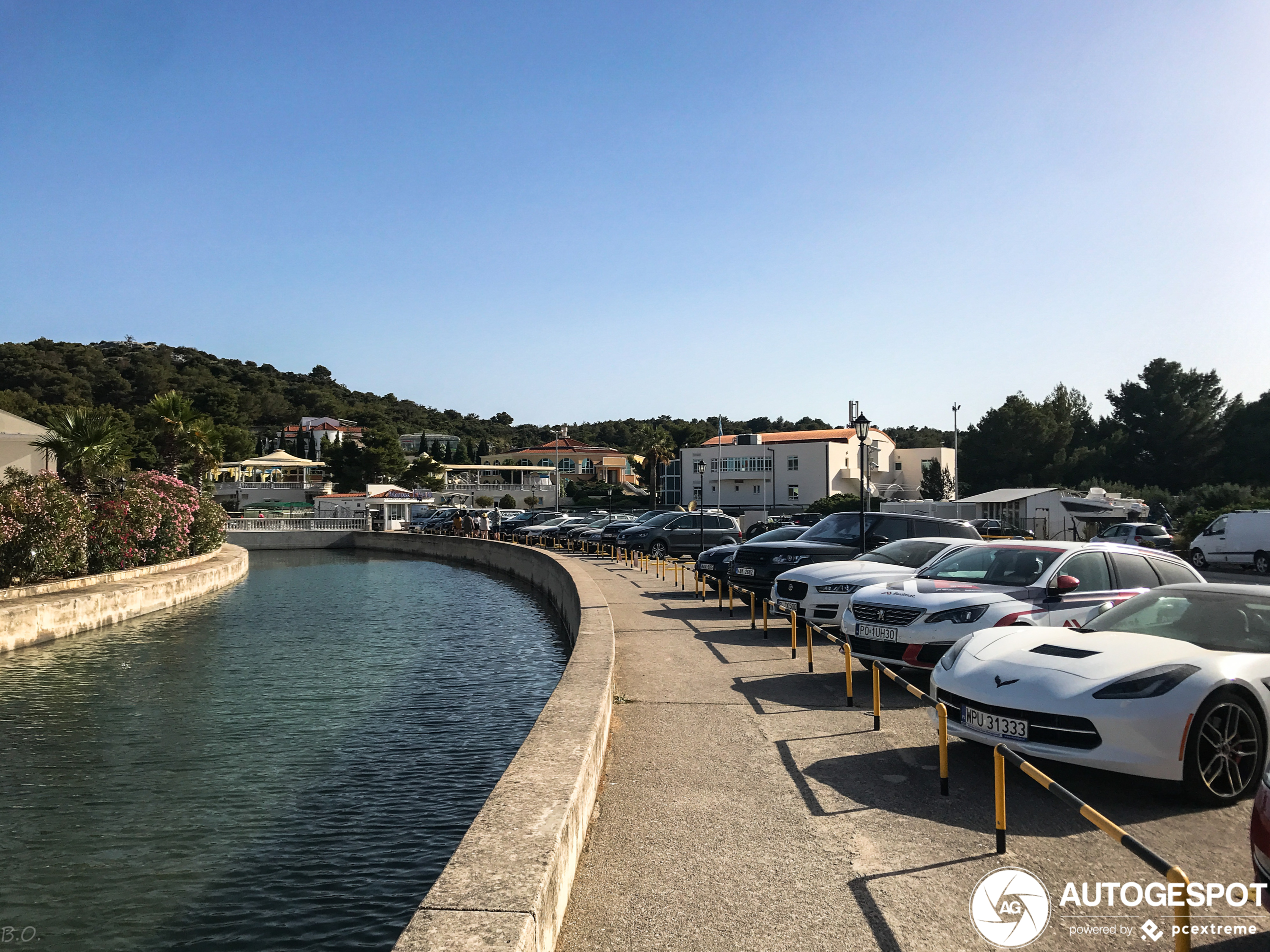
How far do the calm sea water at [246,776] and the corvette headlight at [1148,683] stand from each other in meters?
4.95

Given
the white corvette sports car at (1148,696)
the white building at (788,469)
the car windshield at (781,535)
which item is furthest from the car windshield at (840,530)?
the white building at (788,469)

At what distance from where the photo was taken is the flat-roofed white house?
86.7 ft

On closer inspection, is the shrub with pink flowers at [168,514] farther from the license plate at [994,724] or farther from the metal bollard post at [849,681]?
the license plate at [994,724]

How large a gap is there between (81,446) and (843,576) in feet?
71.3

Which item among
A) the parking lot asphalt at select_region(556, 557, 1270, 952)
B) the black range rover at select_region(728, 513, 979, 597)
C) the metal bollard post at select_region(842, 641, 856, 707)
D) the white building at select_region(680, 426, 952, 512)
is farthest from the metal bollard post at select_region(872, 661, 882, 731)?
the white building at select_region(680, 426, 952, 512)

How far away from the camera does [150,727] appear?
11.4 metres

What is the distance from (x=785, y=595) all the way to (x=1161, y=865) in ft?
31.6

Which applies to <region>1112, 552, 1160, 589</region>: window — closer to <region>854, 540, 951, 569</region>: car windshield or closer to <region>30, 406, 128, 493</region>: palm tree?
<region>854, 540, 951, 569</region>: car windshield

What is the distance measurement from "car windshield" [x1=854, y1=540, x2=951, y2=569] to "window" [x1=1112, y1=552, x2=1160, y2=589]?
331 cm

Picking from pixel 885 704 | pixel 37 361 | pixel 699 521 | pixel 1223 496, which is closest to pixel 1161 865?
pixel 885 704

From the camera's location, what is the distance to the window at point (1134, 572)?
922 cm

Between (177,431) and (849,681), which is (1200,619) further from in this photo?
(177,431)

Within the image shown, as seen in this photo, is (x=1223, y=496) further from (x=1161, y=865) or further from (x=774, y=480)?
(x=1161, y=865)

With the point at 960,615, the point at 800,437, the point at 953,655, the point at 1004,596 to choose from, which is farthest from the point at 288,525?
the point at 953,655
